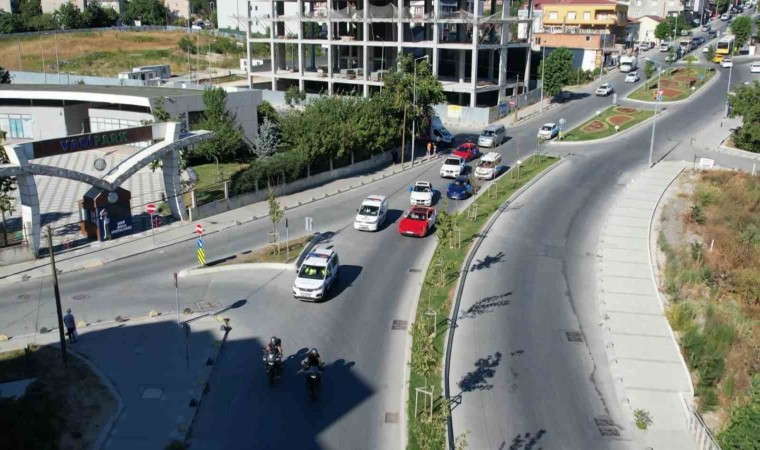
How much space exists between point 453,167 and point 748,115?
85.2ft

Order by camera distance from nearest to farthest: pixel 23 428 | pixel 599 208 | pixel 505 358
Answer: pixel 23 428
pixel 505 358
pixel 599 208

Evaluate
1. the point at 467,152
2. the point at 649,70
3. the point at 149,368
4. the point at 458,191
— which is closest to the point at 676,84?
the point at 649,70

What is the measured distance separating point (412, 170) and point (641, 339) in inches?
1153

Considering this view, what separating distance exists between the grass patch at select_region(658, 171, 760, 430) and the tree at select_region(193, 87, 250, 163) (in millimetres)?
31291

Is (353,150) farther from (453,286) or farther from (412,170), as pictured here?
(453,286)

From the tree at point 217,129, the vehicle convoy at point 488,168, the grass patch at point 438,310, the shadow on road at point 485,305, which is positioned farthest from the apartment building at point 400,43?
the shadow on road at point 485,305

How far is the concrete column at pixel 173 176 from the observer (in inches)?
1550

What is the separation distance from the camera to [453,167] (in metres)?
50.8

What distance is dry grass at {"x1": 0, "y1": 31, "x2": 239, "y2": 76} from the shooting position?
108062 millimetres

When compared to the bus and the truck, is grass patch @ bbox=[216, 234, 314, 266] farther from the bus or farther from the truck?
the bus

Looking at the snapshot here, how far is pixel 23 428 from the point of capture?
62.3 ft

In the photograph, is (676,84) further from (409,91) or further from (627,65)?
(409,91)

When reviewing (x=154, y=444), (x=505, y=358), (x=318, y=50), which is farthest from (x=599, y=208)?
(x=318, y=50)

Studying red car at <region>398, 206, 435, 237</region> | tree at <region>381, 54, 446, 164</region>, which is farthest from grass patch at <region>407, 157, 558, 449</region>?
tree at <region>381, 54, 446, 164</region>
